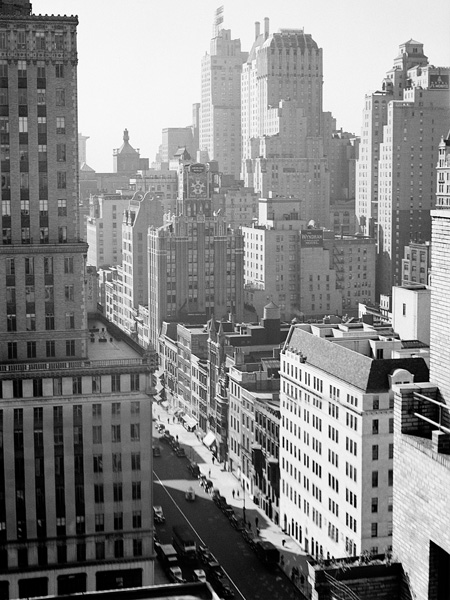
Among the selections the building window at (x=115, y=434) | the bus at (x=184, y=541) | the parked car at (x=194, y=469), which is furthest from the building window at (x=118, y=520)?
the parked car at (x=194, y=469)

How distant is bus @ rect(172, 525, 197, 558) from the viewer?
89.4 metres

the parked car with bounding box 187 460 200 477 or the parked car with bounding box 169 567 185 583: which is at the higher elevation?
the parked car with bounding box 169 567 185 583

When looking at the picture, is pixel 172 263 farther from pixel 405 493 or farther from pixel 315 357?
pixel 405 493

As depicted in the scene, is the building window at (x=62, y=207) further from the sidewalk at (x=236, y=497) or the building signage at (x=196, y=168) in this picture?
the building signage at (x=196, y=168)

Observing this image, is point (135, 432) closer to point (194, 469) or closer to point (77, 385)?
point (77, 385)

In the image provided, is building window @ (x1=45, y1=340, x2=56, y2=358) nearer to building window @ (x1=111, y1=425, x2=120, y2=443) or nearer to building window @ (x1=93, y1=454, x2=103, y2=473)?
building window @ (x1=111, y1=425, x2=120, y2=443)

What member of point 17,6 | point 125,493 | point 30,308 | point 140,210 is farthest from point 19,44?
point 140,210

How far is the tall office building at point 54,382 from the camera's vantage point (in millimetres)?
75500

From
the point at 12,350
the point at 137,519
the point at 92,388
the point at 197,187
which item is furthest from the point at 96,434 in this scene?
the point at 197,187

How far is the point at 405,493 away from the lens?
27688 mm

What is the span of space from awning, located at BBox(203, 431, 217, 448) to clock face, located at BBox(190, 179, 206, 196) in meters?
56.5

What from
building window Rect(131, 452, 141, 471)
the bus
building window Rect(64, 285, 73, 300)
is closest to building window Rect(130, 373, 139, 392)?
building window Rect(131, 452, 141, 471)

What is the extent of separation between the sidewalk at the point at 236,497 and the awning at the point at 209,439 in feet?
2.36

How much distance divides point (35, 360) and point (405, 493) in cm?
5646
